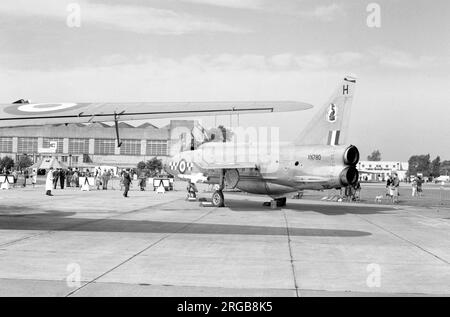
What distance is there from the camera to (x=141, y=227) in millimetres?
13398

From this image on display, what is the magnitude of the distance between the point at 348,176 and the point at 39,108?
36.4 feet

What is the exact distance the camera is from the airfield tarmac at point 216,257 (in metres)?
6.65

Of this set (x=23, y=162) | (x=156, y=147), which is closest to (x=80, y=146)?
(x=23, y=162)

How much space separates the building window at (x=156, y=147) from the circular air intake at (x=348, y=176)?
107647 mm

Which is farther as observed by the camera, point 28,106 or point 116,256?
point 28,106

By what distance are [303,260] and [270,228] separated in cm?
505

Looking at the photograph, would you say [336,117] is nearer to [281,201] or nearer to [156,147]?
[281,201]

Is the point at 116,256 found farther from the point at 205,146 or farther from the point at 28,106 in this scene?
the point at 205,146

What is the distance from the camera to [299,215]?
60.1 ft

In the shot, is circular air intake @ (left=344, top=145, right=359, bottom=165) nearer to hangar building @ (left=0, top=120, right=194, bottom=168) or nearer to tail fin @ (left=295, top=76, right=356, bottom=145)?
tail fin @ (left=295, top=76, right=356, bottom=145)

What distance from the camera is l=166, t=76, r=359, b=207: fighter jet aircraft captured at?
17891mm

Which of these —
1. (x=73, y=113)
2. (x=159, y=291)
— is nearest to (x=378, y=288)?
(x=159, y=291)

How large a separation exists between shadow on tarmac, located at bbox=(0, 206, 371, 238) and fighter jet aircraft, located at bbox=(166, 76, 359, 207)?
4551 millimetres
